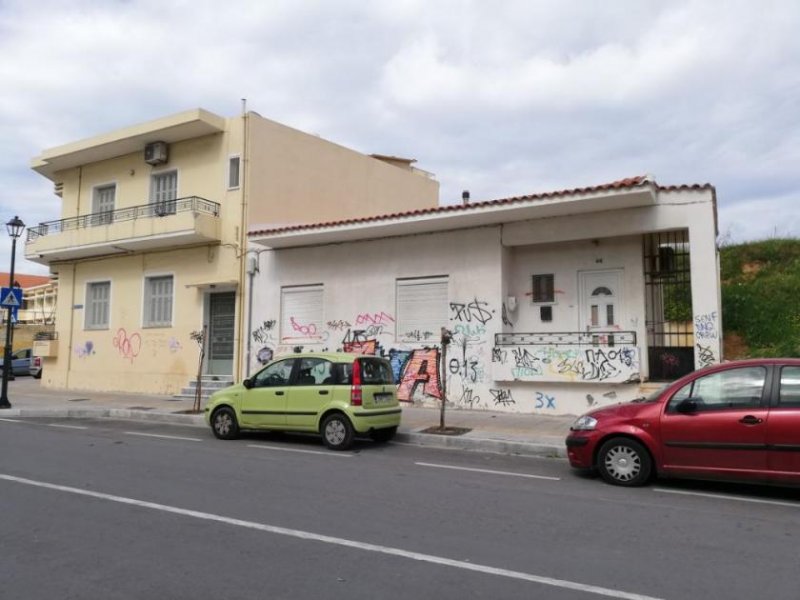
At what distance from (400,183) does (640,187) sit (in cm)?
1190

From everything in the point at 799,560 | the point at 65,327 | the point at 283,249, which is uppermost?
the point at 283,249

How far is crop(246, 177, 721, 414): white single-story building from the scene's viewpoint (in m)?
12.2

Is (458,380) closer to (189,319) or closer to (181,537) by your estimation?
(189,319)

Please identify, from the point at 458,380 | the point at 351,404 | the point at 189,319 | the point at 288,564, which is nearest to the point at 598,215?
the point at 458,380

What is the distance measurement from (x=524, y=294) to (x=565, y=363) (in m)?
2.15

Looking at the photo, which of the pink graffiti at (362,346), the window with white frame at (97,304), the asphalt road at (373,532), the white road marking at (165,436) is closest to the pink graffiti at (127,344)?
the window with white frame at (97,304)

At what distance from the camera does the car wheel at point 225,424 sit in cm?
1113

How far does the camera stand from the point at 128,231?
18297 millimetres

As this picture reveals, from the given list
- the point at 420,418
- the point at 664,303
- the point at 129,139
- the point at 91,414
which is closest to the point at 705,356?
the point at 664,303

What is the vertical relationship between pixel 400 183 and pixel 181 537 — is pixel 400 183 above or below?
above

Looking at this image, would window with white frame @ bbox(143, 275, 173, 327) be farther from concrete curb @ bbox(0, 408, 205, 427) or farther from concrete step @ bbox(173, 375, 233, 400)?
concrete curb @ bbox(0, 408, 205, 427)

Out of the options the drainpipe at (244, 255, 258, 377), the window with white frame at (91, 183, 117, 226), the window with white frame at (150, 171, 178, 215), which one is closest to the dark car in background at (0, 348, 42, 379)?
the window with white frame at (91, 183, 117, 226)

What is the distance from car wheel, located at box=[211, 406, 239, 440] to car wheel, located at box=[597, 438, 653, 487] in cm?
636

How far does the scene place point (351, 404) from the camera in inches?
392
